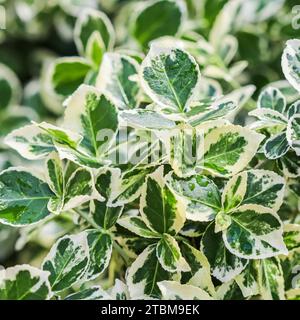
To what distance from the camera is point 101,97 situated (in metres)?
0.79

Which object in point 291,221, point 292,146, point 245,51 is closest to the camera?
point 292,146

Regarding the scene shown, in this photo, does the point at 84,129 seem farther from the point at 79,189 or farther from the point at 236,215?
the point at 236,215

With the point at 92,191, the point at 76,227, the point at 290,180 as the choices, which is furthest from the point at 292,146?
the point at 76,227

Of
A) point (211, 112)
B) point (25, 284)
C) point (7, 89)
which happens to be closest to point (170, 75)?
point (211, 112)

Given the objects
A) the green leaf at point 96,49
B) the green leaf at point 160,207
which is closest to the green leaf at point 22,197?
the green leaf at point 160,207

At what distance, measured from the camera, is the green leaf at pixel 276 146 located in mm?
712

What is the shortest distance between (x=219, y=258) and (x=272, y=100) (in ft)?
0.75

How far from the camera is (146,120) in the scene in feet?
2.29

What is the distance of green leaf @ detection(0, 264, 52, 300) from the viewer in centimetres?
70

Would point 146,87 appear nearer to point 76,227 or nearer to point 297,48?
point 297,48

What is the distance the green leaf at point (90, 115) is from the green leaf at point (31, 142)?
30 millimetres

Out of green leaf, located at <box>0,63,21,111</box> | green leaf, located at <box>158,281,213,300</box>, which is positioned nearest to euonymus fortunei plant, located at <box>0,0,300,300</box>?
green leaf, located at <box>158,281,213,300</box>

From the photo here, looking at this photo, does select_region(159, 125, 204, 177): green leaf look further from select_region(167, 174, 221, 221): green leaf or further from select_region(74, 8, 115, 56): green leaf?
select_region(74, 8, 115, 56): green leaf
